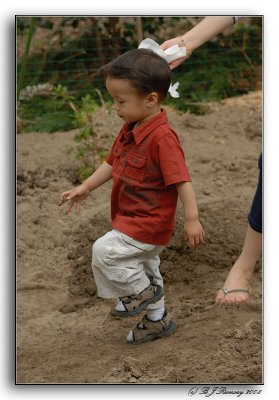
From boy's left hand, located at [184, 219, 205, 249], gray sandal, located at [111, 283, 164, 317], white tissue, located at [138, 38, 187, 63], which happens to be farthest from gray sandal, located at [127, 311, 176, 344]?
white tissue, located at [138, 38, 187, 63]

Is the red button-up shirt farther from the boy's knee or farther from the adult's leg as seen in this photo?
the adult's leg

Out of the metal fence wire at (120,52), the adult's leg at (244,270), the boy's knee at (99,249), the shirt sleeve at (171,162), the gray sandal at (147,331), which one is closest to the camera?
the shirt sleeve at (171,162)

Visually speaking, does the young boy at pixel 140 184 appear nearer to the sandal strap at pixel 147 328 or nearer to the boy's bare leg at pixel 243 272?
the sandal strap at pixel 147 328

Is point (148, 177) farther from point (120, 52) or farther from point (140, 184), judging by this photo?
point (120, 52)

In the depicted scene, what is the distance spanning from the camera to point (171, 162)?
3635mm

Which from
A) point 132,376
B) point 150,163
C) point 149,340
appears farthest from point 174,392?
point 150,163

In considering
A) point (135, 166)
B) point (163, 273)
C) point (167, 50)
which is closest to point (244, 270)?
point (163, 273)

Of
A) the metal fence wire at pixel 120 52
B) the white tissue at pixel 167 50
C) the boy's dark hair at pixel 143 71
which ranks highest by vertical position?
the metal fence wire at pixel 120 52

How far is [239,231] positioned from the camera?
5.08m

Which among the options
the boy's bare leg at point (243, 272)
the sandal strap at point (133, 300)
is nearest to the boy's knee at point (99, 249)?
the sandal strap at point (133, 300)

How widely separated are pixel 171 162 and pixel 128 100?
0.31 metres

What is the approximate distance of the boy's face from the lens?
12.0 ft

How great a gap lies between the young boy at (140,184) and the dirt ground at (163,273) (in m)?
0.32

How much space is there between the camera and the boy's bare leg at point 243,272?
461cm
